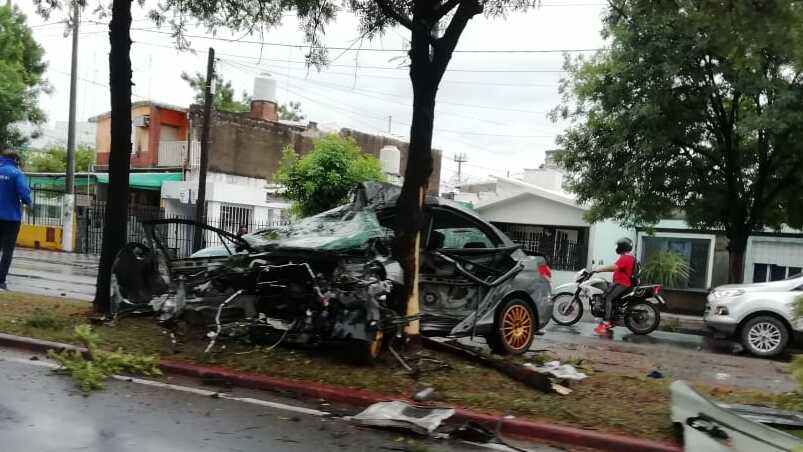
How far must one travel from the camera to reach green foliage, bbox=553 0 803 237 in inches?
476

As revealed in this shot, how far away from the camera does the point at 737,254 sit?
46.3 ft

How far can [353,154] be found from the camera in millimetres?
17891

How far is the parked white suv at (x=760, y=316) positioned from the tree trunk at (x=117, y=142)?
9.37 metres

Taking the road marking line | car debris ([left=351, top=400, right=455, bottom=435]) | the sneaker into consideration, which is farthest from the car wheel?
the road marking line

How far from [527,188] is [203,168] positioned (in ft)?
38.2

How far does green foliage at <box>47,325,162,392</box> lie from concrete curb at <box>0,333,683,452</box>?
0.55 feet

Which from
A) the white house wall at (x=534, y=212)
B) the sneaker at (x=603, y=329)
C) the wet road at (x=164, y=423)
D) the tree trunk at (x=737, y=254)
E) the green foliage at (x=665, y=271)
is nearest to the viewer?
the wet road at (x=164, y=423)

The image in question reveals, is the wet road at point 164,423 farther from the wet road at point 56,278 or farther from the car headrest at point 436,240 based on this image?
the wet road at point 56,278

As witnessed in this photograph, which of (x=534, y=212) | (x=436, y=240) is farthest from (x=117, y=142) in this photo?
(x=534, y=212)

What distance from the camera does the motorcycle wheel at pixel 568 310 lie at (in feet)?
41.5

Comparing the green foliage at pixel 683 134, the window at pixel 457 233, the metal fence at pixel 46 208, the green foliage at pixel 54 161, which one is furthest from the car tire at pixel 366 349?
the green foliage at pixel 54 161

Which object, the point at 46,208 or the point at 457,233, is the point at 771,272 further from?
the point at 46,208

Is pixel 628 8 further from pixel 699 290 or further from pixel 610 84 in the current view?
pixel 699 290

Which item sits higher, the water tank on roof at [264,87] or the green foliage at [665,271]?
the water tank on roof at [264,87]
